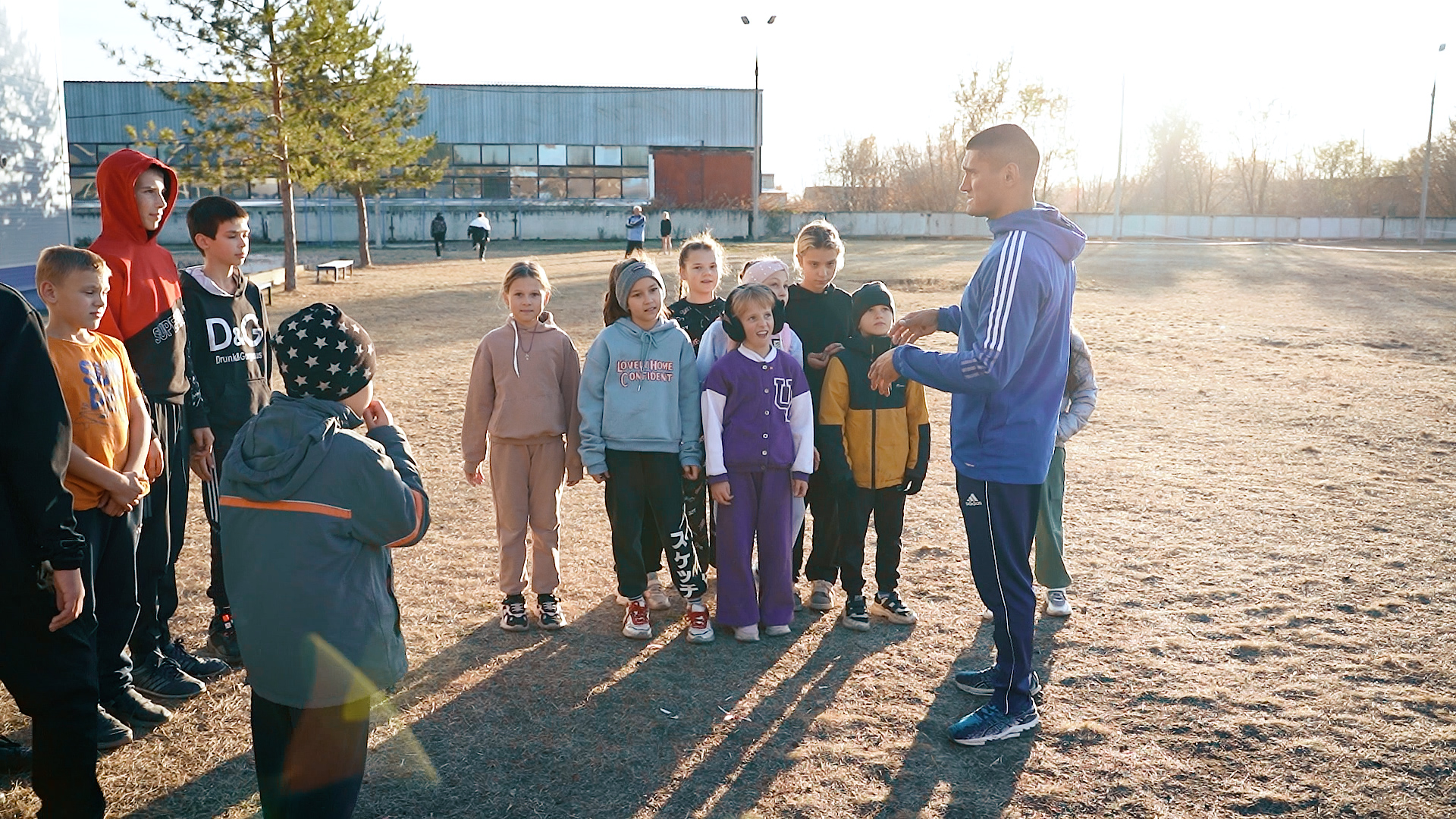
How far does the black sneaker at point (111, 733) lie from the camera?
3525 mm

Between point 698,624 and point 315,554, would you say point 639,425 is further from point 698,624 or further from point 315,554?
point 315,554

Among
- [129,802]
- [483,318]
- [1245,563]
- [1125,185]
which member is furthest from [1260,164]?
[129,802]

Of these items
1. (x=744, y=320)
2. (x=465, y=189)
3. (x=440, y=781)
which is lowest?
(x=440, y=781)

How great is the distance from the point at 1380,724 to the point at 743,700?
230 cm

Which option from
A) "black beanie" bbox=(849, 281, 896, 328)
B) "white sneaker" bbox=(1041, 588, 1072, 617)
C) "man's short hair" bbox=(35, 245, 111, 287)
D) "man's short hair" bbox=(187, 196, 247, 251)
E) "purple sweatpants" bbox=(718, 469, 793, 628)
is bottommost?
"white sneaker" bbox=(1041, 588, 1072, 617)

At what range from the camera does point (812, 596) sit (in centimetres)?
502

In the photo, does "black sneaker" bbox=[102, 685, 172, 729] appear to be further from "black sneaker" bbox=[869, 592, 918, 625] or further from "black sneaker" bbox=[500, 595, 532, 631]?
"black sneaker" bbox=[869, 592, 918, 625]

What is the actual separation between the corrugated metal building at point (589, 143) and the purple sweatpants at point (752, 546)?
43.0 metres

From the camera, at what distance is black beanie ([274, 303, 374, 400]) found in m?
2.55

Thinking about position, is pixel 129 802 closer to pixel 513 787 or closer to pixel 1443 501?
pixel 513 787

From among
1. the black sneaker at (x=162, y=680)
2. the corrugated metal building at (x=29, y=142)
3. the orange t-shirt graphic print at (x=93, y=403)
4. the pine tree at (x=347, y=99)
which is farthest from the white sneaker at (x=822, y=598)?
the pine tree at (x=347, y=99)

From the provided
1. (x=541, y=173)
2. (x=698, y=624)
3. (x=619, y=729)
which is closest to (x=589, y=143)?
(x=541, y=173)

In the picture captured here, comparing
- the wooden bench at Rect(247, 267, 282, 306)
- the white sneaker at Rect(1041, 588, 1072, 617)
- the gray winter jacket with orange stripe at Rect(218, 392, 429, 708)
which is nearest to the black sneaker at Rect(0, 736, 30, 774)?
the gray winter jacket with orange stripe at Rect(218, 392, 429, 708)

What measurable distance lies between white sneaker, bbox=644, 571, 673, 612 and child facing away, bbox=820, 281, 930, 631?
2.85 feet
